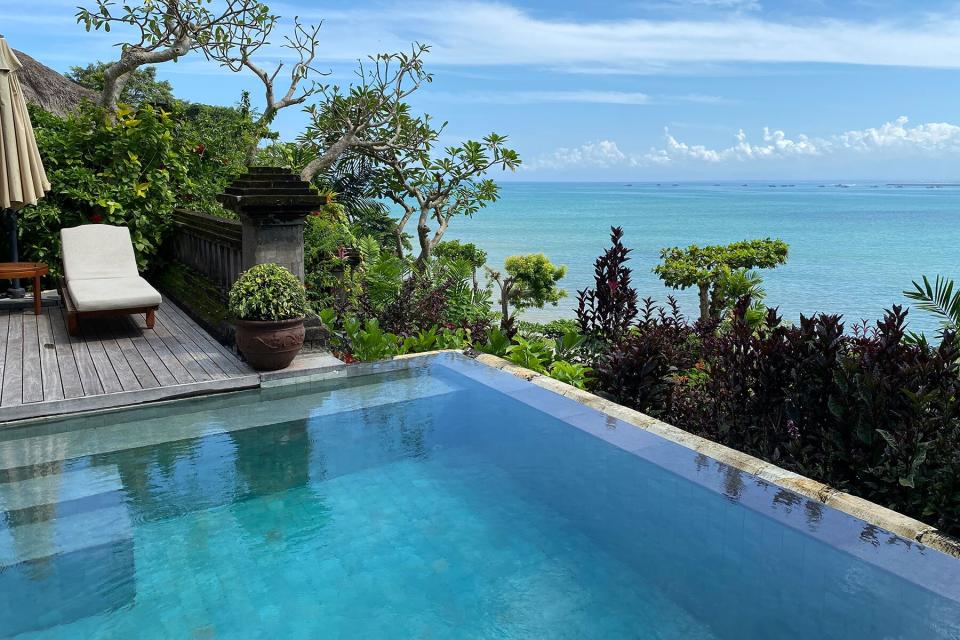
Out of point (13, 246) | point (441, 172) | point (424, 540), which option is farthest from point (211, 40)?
point (424, 540)

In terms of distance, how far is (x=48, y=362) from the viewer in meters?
6.34

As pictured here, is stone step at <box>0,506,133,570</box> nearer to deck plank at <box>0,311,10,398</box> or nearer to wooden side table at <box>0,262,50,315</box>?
deck plank at <box>0,311,10,398</box>

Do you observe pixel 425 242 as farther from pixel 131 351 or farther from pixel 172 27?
pixel 131 351

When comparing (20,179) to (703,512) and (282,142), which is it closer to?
(703,512)

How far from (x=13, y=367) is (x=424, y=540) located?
4.61 metres

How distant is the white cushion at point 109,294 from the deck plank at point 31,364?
0.57 metres

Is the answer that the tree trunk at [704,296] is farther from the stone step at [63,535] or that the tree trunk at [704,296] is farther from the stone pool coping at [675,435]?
the stone step at [63,535]

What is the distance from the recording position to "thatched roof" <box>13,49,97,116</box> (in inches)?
617

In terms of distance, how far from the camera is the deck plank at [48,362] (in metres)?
5.50

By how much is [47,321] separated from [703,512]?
24.8ft

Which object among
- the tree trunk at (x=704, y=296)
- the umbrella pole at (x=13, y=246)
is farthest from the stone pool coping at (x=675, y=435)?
the tree trunk at (x=704, y=296)

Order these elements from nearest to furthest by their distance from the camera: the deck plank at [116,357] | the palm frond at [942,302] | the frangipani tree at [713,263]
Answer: the palm frond at [942,302], the deck plank at [116,357], the frangipani tree at [713,263]

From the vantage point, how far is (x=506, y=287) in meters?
14.2

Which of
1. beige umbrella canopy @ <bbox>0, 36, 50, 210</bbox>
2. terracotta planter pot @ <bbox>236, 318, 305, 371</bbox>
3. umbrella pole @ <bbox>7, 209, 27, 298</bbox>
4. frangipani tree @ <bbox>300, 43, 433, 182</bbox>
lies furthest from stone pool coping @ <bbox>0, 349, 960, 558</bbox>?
frangipani tree @ <bbox>300, 43, 433, 182</bbox>
